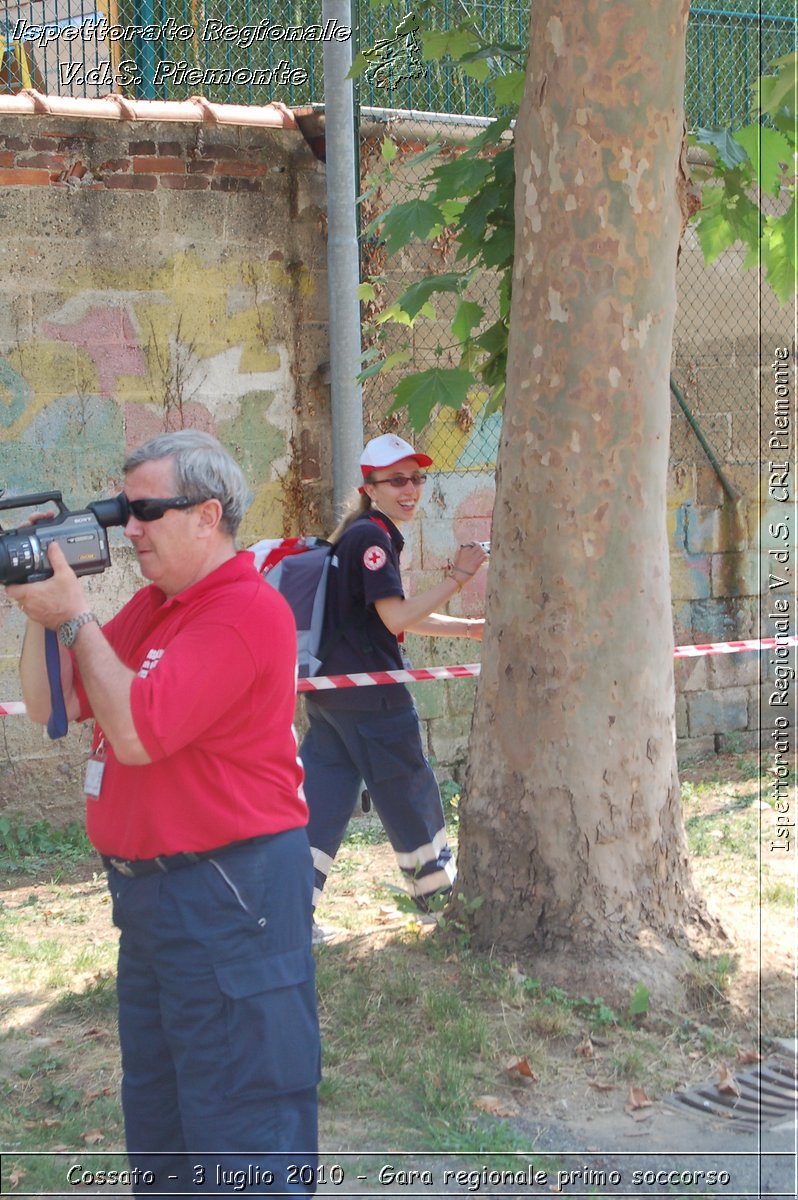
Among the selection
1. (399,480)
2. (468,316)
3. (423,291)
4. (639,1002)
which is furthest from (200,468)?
(468,316)

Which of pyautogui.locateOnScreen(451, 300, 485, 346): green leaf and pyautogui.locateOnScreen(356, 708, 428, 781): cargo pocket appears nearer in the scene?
pyautogui.locateOnScreen(356, 708, 428, 781): cargo pocket

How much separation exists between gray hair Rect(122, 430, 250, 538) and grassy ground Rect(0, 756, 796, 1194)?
1.94m

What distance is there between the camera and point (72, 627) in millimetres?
2775

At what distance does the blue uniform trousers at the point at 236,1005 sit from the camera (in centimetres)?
276

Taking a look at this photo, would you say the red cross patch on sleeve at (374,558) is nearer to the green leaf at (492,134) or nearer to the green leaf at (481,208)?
the green leaf at (481,208)

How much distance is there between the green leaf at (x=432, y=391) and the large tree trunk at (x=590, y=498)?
1.37ft

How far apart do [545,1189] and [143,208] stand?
5.15 m

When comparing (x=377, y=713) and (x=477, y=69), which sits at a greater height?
(x=477, y=69)

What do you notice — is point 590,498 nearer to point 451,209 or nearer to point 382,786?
point 382,786

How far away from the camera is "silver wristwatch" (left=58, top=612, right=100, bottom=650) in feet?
9.07

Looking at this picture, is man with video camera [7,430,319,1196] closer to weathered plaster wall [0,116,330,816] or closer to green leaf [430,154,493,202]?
green leaf [430,154,493,202]

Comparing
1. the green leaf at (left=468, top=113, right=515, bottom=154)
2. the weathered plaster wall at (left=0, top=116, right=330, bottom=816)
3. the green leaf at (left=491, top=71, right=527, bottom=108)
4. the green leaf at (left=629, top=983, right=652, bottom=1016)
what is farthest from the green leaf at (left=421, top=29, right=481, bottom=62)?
the green leaf at (left=629, top=983, right=652, bottom=1016)

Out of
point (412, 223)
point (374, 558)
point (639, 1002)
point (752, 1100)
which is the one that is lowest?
point (752, 1100)

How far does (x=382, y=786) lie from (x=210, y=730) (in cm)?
243
